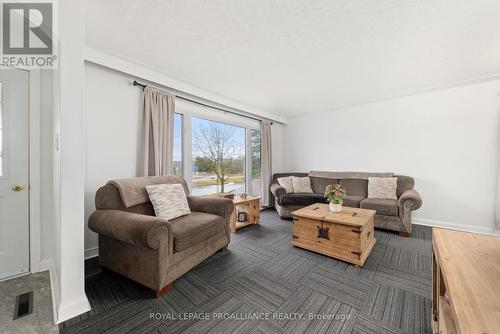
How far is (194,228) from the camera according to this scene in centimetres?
194

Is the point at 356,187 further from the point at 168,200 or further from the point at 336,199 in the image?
the point at 168,200

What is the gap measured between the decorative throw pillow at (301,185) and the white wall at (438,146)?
806mm

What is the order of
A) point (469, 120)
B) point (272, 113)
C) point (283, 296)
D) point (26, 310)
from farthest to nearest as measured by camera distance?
1. point (272, 113)
2. point (469, 120)
3. point (283, 296)
4. point (26, 310)

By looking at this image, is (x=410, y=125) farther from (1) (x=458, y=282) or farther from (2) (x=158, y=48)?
(2) (x=158, y=48)

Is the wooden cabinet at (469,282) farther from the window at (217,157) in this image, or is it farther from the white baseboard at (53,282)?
the window at (217,157)

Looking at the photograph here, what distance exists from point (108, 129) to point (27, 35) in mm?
1015

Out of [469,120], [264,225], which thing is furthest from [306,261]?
[469,120]

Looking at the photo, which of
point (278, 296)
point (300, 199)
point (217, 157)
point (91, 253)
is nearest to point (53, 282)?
point (91, 253)

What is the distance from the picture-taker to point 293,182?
14.3ft

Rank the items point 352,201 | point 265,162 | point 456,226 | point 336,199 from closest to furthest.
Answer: point 336,199 < point 456,226 < point 352,201 < point 265,162

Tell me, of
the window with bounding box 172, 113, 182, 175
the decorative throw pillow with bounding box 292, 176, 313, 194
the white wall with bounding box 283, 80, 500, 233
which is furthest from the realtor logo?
the white wall with bounding box 283, 80, 500, 233

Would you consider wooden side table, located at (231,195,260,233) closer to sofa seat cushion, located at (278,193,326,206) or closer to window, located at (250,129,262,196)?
sofa seat cushion, located at (278,193,326,206)

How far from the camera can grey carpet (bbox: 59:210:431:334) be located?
139cm

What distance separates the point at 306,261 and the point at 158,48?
285cm
